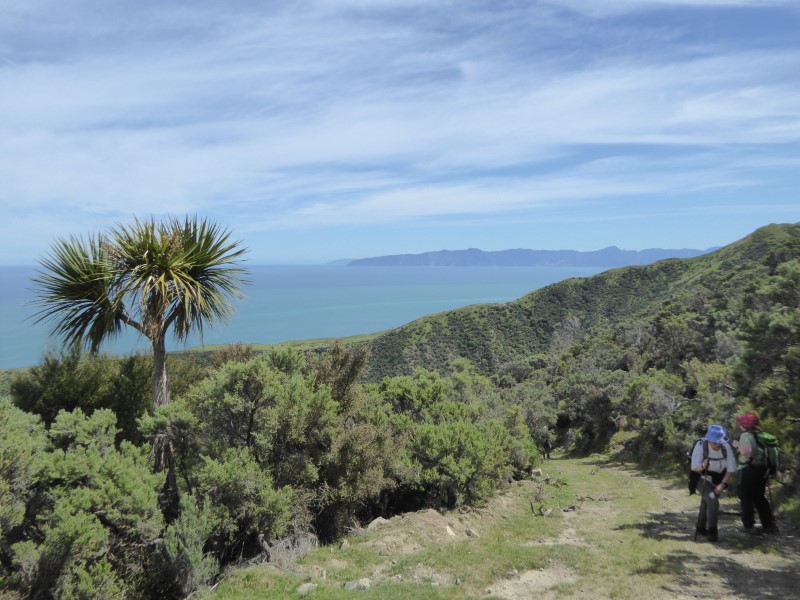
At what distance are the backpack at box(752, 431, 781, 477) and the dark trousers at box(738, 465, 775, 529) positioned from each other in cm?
8

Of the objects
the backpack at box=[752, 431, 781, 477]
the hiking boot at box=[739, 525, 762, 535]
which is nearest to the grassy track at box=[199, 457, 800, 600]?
the hiking boot at box=[739, 525, 762, 535]

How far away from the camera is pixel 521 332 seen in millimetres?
109000

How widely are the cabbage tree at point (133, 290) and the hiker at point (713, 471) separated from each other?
8979mm

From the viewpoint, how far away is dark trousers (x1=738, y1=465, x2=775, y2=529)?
719 centimetres

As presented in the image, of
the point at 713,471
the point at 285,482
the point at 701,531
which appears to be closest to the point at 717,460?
the point at 713,471

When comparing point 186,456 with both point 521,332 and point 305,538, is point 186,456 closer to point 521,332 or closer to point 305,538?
point 305,538

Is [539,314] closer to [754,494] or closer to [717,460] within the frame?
[754,494]

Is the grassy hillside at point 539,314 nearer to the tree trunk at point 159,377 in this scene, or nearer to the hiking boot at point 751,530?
the tree trunk at point 159,377

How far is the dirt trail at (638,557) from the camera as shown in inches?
227

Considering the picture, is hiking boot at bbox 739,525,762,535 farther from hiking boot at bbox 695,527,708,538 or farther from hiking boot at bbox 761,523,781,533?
hiking boot at bbox 695,527,708,538

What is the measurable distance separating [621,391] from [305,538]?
2460cm

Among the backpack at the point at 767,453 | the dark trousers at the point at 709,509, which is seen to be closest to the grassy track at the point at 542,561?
the dark trousers at the point at 709,509

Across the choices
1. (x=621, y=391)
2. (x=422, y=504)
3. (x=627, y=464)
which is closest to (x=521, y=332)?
(x=621, y=391)

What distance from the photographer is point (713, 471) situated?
24.2 feet
